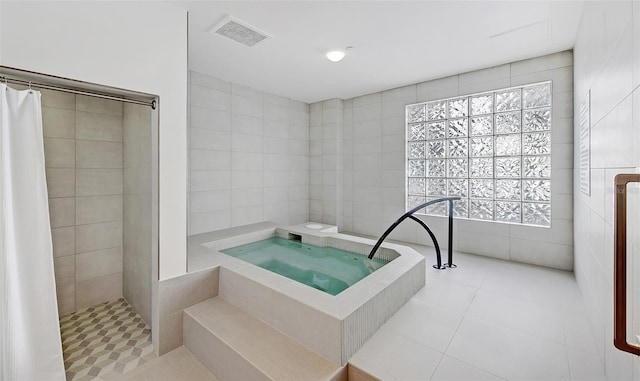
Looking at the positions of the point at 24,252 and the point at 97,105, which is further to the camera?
the point at 97,105

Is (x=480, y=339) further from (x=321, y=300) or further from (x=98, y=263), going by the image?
(x=98, y=263)

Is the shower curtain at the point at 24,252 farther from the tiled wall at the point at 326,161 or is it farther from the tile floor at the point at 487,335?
the tiled wall at the point at 326,161

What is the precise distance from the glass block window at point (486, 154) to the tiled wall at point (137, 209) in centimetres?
365

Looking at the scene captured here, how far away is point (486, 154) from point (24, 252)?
466 centimetres

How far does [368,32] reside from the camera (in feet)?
9.06

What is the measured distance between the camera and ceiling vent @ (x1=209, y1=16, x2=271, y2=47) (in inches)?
101

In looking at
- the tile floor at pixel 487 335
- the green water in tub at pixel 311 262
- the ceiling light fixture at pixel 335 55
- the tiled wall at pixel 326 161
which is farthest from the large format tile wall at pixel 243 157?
the tile floor at pixel 487 335

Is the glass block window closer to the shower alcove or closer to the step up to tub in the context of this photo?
the step up to tub

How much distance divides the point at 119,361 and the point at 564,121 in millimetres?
4975

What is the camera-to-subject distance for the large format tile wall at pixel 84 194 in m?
2.65

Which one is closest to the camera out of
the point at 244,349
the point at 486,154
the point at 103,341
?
the point at 244,349

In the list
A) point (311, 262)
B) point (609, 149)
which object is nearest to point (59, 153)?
point (311, 262)

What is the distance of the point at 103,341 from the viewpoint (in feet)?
7.57

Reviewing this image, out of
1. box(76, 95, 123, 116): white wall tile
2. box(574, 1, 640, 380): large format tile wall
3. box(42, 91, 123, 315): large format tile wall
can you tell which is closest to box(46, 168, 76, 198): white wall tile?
box(42, 91, 123, 315): large format tile wall
